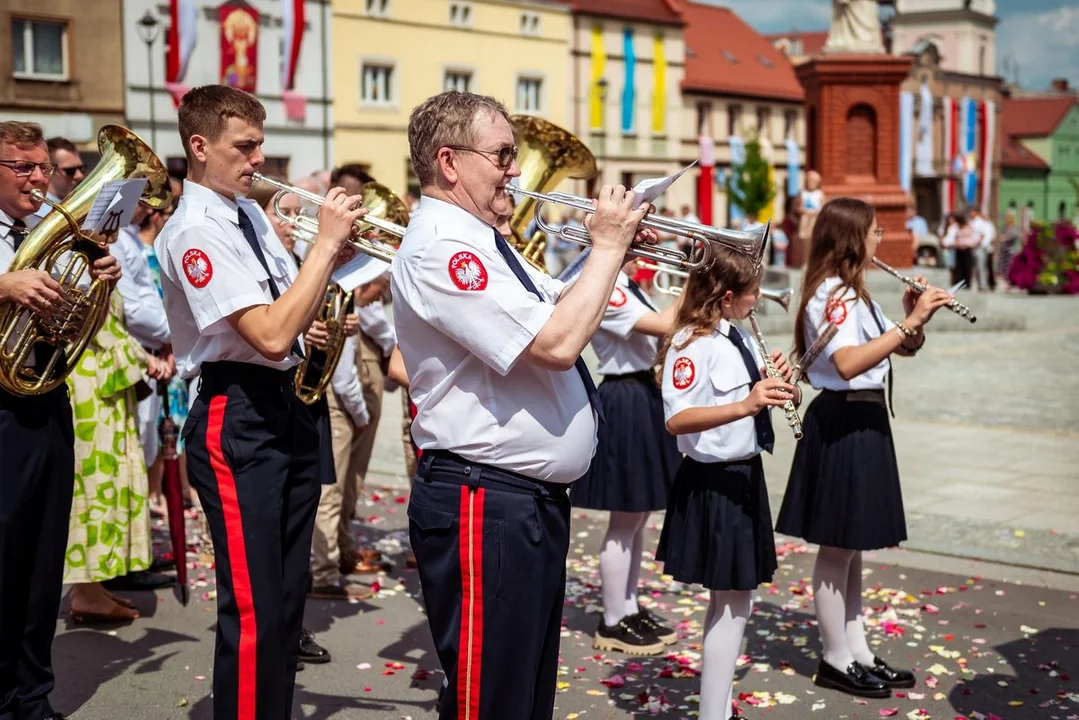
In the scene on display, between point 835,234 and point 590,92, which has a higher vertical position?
point 590,92

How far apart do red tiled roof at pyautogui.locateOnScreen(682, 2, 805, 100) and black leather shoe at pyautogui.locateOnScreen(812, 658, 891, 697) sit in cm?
5061

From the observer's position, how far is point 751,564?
4.76 meters

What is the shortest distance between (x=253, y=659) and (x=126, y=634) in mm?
2486

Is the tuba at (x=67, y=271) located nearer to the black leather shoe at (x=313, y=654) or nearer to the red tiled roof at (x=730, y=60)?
the black leather shoe at (x=313, y=654)

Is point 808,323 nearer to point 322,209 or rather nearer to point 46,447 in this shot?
point 322,209

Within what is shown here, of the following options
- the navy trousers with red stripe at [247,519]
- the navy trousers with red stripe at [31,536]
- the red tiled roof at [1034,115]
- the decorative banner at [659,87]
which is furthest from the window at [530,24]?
the red tiled roof at [1034,115]

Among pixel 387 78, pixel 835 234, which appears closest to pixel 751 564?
pixel 835 234

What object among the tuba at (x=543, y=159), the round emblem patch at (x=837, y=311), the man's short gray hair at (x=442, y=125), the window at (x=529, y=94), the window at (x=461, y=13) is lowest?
the round emblem patch at (x=837, y=311)

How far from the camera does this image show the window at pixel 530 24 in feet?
147

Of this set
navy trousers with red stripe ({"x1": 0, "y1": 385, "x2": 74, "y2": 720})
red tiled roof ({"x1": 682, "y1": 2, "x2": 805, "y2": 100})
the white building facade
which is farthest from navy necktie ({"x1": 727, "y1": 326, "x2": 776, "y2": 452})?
red tiled roof ({"x1": 682, "y1": 2, "x2": 805, "y2": 100})

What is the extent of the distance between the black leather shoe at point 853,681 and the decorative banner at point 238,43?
1266 inches

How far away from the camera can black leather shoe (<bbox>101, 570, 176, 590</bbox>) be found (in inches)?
274

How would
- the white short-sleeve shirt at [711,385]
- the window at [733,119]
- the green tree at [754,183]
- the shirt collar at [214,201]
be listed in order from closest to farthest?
the shirt collar at [214,201] < the white short-sleeve shirt at [711,385] < the green tree at [754,183] < the window at [733,119]

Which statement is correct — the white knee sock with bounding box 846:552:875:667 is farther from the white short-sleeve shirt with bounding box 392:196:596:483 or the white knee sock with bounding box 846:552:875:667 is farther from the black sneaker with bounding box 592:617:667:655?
the white short-sleeve shirt with bounding box 392:196:596:483
